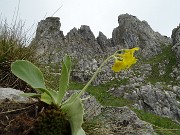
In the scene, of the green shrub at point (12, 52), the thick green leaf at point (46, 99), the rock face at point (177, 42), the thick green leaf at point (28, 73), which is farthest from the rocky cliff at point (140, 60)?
the thick green leaf at point (46, 99)

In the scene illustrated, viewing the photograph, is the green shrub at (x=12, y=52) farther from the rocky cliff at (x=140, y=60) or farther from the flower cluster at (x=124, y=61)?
the rocky cliff at (x=140, y=60)

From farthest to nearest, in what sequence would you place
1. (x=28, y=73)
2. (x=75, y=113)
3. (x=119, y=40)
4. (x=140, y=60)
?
(x=119, y=40) → (x=140, y=60) → (x=28, y=73) → (x=75, y=113)

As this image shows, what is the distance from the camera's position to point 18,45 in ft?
17.6

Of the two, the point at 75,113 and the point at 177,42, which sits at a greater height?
the point at 177,42

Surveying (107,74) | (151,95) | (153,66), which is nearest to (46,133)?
(151,95)

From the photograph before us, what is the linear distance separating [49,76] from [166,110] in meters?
21.2

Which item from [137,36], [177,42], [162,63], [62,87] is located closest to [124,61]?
[62,87]

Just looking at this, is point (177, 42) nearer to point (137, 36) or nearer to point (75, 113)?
point (137, 36)

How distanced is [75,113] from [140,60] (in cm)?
4838

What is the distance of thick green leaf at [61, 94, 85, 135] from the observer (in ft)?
10.7

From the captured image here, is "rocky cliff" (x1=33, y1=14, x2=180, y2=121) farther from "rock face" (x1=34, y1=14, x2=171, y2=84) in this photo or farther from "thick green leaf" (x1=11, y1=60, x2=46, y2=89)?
"thick green leaf" (x1=11, y1=60, x2=46, y2=89)

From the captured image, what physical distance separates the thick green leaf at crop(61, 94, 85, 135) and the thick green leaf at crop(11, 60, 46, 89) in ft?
1.11

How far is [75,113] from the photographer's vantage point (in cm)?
333

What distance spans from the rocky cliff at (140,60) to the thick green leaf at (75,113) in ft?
73.8
